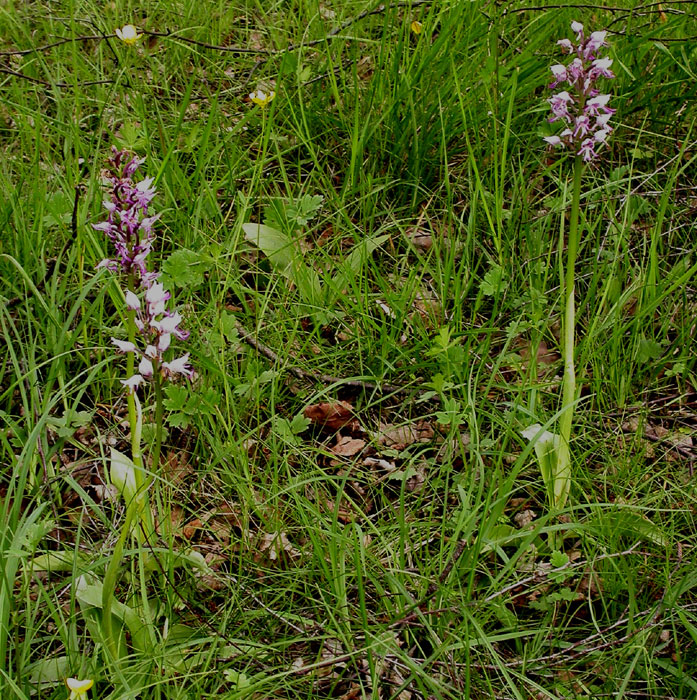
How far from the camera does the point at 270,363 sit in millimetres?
2439

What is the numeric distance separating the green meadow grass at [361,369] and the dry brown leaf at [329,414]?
0.04m

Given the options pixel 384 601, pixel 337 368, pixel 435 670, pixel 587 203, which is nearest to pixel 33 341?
pixel 337 368

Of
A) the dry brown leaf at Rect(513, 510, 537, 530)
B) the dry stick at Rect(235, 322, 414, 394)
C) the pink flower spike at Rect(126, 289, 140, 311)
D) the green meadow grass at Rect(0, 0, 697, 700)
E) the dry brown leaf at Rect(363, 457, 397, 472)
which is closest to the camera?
the pink flower spike at Rect(126, 289, 140, 311)

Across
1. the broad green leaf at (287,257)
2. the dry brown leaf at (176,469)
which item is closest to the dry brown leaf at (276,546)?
the dry brown leaf at (176,469)

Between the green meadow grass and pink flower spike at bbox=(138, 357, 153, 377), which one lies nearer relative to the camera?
pink flower spike at bbox=(138, 357, 153, 377)

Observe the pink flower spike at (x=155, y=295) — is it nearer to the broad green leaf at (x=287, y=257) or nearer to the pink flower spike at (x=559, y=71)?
the broad green leaf at (x=287, y=257)

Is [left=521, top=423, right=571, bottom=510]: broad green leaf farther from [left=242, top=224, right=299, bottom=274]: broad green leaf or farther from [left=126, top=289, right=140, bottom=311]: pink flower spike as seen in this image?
[left=242, top=224, right=299, bottom=274]: broad green leaf

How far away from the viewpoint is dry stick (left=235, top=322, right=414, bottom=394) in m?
2.34

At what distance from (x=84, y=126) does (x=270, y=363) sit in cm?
138

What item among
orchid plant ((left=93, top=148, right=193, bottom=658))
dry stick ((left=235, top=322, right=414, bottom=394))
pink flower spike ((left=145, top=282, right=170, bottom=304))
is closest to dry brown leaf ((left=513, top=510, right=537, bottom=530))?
dry stick ((left=235, top=322, right=414, bottom=394))

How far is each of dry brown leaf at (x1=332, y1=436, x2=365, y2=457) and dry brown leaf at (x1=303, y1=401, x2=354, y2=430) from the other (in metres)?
0.05

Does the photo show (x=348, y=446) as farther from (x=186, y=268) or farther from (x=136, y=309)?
(x=136, y=309)

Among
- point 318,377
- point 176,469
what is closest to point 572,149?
point 318,377

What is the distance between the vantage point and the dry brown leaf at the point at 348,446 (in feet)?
7.43
